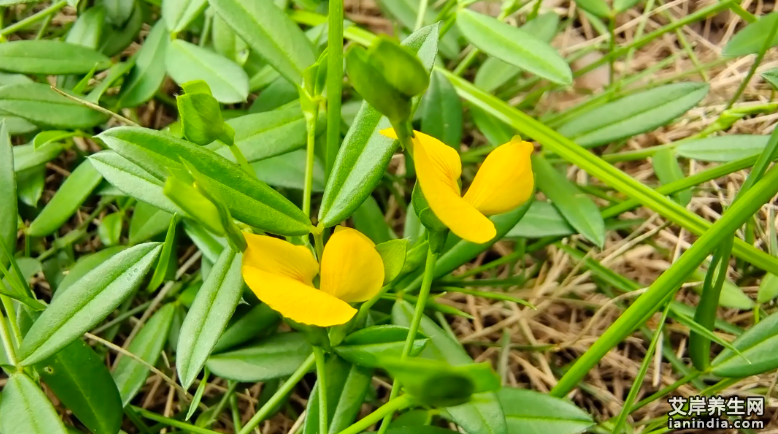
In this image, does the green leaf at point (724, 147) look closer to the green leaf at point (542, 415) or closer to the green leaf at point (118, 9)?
the green leaf at point (542, 415)

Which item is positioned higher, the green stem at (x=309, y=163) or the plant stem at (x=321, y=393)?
the green stem at (x=309, y=163)

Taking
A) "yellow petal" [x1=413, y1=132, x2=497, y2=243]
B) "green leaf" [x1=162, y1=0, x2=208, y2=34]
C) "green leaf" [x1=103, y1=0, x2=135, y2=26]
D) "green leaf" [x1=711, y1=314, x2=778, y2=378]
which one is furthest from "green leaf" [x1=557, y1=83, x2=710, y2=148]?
"green leaf" [x1=103, y1=0, x2=135, y2=26]

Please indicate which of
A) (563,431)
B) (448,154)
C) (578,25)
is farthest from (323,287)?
(578,25)

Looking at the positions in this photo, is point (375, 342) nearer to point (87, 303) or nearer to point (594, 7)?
point (87, 303)

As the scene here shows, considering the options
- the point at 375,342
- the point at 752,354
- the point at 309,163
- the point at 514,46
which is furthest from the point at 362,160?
the point at 752,354

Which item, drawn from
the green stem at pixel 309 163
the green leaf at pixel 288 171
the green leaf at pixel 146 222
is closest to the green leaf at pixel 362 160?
the green stem at pixel 309 163

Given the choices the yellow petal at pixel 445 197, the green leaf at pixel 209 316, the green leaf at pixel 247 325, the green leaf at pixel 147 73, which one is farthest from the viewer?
the green leaf at pixel 147 73

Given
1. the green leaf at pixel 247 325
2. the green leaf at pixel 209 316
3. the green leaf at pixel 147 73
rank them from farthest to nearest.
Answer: the green leaf at pixel 147 73 → the green leaf at pixel 247 325 → the green leaf at pixel 209 316

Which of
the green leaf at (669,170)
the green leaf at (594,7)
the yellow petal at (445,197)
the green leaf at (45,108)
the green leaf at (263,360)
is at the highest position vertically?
the green leaf at (594,7)
